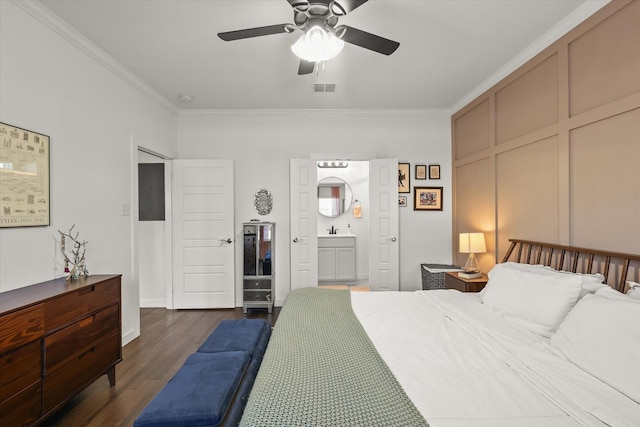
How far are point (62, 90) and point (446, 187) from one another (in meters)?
4.66

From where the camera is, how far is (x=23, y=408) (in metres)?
1.61

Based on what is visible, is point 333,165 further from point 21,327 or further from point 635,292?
point 21,327

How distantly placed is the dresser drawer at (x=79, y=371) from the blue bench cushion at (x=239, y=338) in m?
0.79

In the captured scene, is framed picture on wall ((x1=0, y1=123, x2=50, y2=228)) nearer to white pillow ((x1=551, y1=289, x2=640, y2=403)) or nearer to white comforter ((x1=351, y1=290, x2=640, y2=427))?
white comforter ((x1=351, y1=290, x2=640, y2=427))

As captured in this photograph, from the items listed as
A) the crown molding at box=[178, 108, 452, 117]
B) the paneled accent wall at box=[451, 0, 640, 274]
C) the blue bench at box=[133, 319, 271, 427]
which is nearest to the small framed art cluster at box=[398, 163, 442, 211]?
the crown molding at box=[178, 108, 452, 117]

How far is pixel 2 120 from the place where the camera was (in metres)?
1.95

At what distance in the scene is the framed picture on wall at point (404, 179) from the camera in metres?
4.66

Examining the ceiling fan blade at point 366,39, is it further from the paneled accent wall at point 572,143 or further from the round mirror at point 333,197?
the round mirror at point 333,197

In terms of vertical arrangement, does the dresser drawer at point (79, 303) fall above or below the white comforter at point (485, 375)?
above

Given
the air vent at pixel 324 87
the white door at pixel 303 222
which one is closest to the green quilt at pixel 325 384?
the white door at pixel 303 222

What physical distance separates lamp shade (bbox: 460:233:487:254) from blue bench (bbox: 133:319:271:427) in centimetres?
260

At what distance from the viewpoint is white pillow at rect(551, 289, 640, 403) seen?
125cm

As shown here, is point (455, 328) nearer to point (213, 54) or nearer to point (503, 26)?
point (503, 26)

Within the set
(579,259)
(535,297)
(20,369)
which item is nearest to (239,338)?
(20,369)
